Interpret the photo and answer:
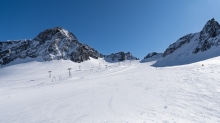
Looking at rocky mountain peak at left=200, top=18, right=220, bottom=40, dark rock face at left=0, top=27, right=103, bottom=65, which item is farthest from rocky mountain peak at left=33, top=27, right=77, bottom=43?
rocky mountain peak at left=200, top=18, right=220, bottom=40

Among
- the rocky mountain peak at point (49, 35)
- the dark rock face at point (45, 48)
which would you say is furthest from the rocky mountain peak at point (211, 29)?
the rocky mountain peak at point (49, 35)

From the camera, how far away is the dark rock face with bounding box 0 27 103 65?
230 feet

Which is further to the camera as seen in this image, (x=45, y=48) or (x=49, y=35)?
(x=49, y=35)

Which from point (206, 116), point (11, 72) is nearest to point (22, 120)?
point (206, 116)

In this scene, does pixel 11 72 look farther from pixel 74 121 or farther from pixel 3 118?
pixel 74 121

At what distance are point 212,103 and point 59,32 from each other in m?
89.0

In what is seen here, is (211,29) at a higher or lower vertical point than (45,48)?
higher

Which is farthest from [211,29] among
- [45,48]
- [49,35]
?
[49,35]

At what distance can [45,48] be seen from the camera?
7288cm

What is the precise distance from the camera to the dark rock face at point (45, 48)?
230ft

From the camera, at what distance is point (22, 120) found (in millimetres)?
5492

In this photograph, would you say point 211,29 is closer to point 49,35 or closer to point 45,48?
point 45,48

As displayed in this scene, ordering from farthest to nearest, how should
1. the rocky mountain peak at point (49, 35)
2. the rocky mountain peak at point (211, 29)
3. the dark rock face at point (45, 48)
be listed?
1. the rocky mountain peak at point (49, 35)
2. the dark rock face at point (45, 48)
3. the rocky mountain peak at point (211, 29)

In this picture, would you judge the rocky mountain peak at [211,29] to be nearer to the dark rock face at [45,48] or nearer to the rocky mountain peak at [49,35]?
the dark rock face at [45,48]
